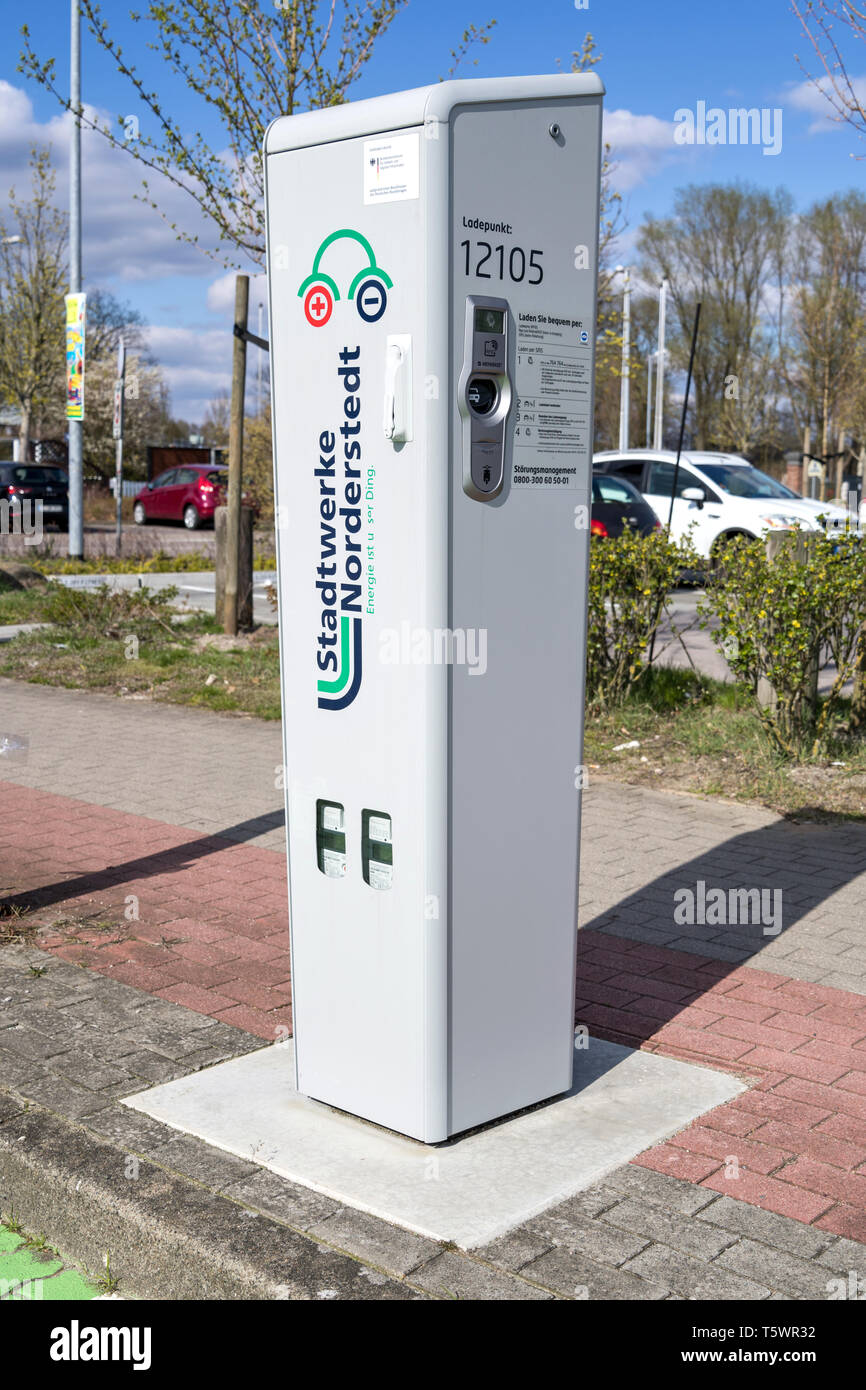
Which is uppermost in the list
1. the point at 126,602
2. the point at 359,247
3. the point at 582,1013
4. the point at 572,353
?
the point at 359,247

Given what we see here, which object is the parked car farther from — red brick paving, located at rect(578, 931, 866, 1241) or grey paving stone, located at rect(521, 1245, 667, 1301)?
grey paving stone, located at rect(521, 1245, 667, 1301)

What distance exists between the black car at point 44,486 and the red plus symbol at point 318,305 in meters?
25.7

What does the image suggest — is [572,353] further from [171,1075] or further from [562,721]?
[171,1075]

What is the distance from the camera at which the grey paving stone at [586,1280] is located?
2.64 meters

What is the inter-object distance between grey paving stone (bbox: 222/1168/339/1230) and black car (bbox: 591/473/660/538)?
14691 mm

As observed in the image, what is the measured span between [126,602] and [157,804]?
5.78 metres

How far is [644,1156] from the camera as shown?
10.7ft

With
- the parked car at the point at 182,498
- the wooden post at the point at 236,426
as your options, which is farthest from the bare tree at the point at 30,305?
the wooden post at the point at 236,426

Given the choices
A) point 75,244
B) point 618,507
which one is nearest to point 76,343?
point 75,244

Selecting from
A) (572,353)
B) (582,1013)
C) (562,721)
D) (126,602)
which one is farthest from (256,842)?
(126,602)

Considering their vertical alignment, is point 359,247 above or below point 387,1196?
above

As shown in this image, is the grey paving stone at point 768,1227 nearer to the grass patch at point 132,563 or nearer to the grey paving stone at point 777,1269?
the grey paving stone at point 777,1269

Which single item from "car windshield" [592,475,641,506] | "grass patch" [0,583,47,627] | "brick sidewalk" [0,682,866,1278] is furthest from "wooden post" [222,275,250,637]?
"car windshield" [592,475,641,506]

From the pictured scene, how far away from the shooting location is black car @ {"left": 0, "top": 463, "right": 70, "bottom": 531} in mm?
28328
